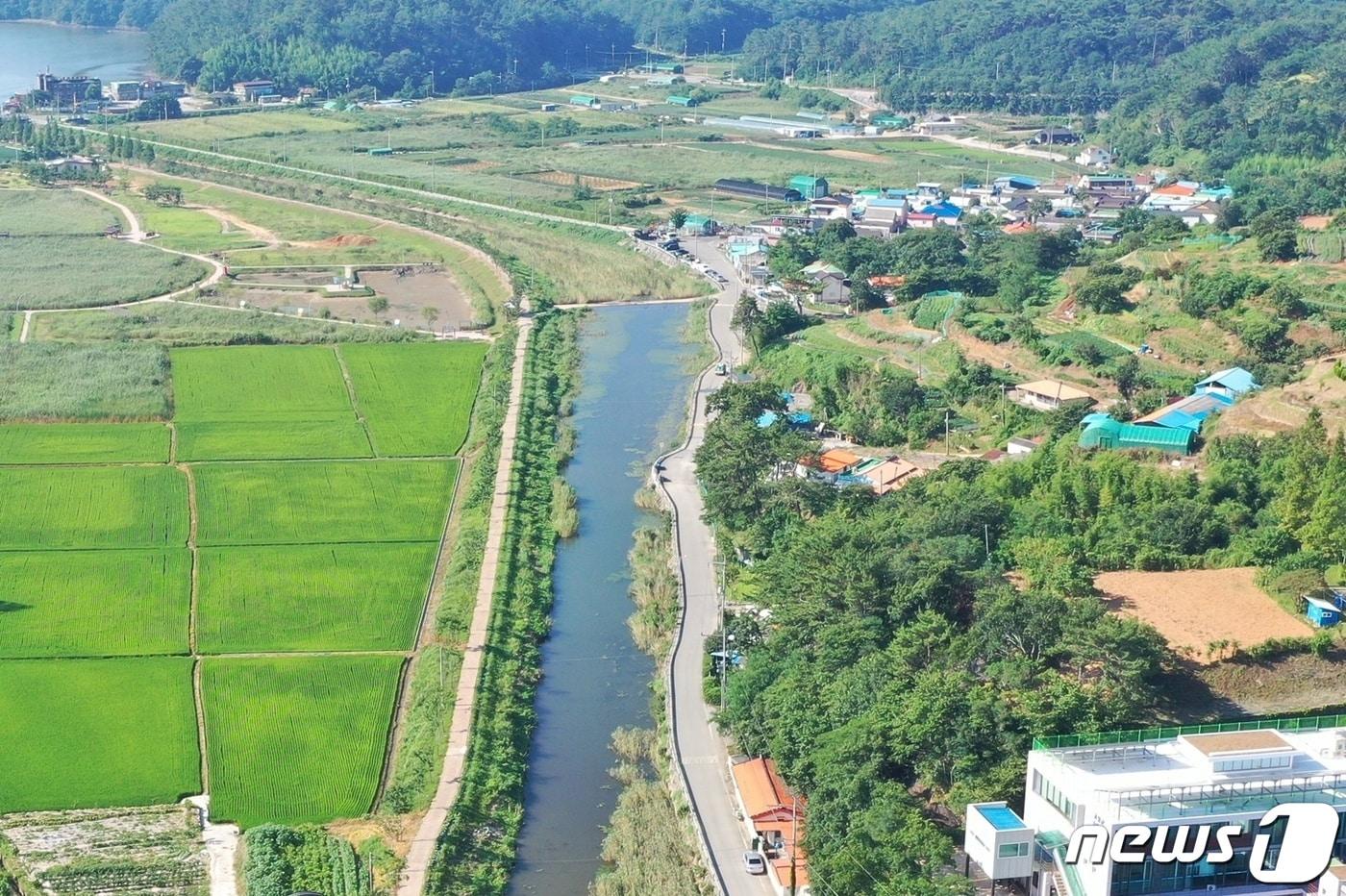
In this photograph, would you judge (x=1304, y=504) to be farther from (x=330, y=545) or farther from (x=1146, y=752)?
(x=330, y=545)

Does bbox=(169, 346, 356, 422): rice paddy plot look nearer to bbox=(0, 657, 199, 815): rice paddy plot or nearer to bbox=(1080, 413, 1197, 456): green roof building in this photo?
bbox=(0, 657, 199, 815): rice paddy plot

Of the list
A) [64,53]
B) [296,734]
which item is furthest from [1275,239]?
[64,53]

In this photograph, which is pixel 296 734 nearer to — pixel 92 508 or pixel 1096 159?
pixel 92 508

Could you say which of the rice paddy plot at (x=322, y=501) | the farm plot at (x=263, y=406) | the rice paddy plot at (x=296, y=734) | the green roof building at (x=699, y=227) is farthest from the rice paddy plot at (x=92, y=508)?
the green roof building at (x=699, y=227)

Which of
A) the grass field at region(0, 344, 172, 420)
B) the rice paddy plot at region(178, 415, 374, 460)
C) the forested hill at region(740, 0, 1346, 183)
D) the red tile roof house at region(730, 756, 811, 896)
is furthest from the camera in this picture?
the forested hill at region(740, 0, 1346, 183)

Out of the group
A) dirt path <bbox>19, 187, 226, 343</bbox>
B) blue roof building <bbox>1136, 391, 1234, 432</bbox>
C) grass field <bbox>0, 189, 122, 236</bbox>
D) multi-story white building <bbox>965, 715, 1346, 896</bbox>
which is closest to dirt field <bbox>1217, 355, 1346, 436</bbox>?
blue roof building <bbox>1136, 391, 1234, 432</bbox>

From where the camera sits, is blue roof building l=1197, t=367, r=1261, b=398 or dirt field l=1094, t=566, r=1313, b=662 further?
blue roof building l=1197, t=367, r=1261, b=398

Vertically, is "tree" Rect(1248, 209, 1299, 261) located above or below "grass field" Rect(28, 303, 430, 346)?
above
